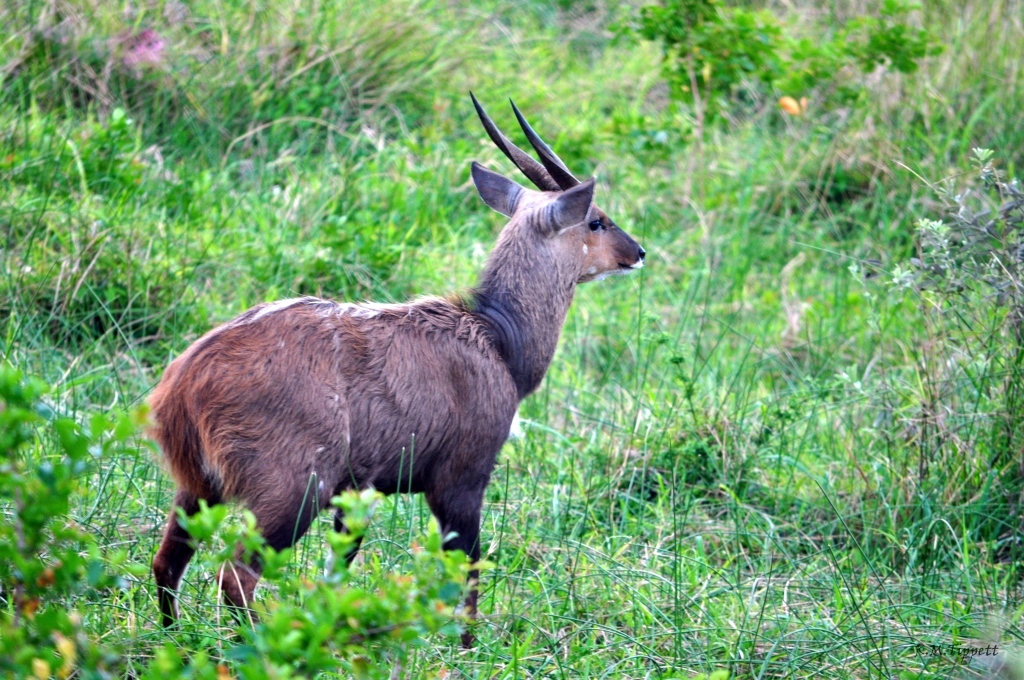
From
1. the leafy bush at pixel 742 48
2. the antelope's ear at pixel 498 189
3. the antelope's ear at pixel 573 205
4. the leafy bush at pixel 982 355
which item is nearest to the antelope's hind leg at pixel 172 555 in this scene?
the antelope's ear at pixel 573 205

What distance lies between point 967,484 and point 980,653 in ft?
4.36

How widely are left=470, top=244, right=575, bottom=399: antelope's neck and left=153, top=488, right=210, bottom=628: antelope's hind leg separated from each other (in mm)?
1270

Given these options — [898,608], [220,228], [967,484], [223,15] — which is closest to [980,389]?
[967,484]

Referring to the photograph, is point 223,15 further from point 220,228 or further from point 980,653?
point 980,653

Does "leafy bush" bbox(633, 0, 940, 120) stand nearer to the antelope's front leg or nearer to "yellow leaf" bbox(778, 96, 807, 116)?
"yellow leaf" bbox(778, 96, 807, 116)

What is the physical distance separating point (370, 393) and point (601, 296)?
325 cm

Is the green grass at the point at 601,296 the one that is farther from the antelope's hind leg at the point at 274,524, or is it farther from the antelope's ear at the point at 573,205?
the antelope's ear at the point at 573,205

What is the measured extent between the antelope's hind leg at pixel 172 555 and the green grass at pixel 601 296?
61 mm

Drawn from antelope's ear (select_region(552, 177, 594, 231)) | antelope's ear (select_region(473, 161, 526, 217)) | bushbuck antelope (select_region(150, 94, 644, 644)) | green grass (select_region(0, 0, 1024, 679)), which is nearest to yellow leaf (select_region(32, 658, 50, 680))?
green grass (select_region(0, 0, 1024, 679))

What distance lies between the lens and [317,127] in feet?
23.6

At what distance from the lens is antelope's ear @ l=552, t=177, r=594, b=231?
407cm

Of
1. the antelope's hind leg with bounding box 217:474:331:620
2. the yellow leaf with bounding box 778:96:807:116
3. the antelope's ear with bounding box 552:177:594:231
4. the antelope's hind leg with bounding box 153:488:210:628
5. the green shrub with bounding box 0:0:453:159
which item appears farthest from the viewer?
the yellow leaf with bounding box 778:96:807:116

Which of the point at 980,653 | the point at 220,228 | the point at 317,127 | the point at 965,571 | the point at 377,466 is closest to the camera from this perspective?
the point at 980,653

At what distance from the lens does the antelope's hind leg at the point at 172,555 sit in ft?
11.4
